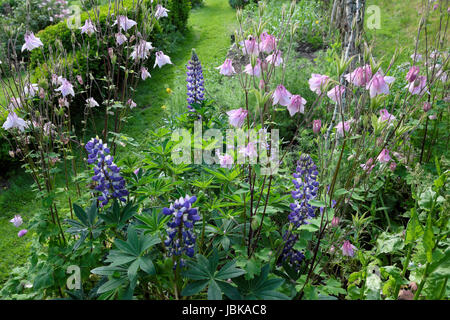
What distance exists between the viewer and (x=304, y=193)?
1709 millimetres

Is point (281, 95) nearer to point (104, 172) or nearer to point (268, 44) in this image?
point (268, 44)

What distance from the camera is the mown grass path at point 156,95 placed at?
346cm

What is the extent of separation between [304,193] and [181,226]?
683 millimetres

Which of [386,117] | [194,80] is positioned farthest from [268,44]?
[194,80]

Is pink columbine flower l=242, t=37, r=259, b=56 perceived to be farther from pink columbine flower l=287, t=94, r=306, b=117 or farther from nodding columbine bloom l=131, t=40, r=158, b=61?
nodding columbine bloom l=131, t=40, r=158, b=61

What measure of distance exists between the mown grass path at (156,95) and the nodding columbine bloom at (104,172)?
1189mm

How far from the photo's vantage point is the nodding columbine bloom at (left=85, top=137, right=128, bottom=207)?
1630 mm

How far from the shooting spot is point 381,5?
8.69 m

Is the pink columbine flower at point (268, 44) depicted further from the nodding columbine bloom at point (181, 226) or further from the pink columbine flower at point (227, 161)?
the nodding columbine bloom at point (181, 226)

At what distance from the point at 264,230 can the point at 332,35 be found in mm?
5511
